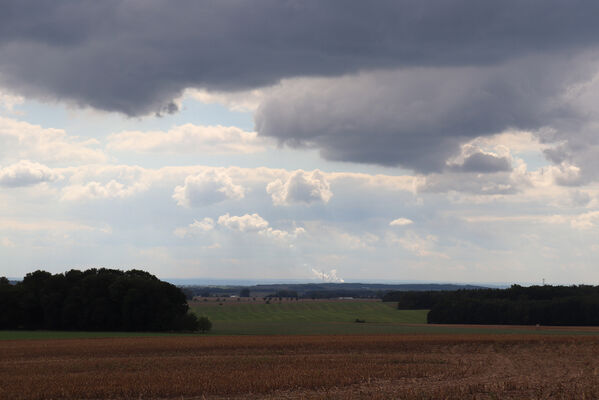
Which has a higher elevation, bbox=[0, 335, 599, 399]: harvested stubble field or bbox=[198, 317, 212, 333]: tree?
bbox=[0, 335, 599, 399]: harvested stubble field

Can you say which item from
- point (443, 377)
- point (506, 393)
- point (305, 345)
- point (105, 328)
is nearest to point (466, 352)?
point (305, 345)

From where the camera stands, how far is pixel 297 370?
42.5 m

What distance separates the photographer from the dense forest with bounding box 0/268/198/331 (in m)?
102

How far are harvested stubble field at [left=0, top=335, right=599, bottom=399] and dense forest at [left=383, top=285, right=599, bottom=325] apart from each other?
71.9m

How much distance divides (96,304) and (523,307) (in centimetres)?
9261

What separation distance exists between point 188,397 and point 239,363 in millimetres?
16188

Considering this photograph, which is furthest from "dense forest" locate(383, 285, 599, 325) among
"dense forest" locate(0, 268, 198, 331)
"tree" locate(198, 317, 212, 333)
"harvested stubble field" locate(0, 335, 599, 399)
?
"harvested stubble field" locate(0, 335, 599, 399)

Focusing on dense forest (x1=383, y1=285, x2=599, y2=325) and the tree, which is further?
dense forest (x1=383, y1=285, x2=599, y2=325)

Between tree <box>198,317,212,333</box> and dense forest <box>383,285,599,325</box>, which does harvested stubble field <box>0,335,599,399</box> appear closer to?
tree <box>198,317,212,333</box>

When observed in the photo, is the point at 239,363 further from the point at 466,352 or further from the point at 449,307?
the point at 449,307

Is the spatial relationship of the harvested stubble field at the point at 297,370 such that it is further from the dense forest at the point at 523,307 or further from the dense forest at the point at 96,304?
the dense forest at the point at 523,307

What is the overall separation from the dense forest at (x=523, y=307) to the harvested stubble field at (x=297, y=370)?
236 ft

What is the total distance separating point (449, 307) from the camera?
152 metres

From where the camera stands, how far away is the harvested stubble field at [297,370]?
110ft
